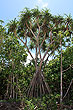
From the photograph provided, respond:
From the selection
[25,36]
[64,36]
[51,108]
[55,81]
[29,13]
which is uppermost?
[29,13]

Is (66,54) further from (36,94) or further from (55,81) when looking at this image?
(36,94)

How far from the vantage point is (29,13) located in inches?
229

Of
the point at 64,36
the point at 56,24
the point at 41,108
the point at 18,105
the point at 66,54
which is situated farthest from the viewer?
the point at 56,24

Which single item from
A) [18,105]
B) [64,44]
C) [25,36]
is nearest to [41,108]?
[18,105]

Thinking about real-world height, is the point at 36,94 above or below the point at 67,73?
below

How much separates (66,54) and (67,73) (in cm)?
84

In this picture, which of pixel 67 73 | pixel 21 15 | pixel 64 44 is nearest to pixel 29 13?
pixel 21 15

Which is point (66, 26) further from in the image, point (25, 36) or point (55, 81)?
point (55, 81)

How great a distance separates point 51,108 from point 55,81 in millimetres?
1866

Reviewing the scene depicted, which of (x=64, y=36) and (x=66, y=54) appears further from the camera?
(x=66, y=54)

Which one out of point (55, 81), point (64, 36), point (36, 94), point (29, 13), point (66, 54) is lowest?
point (36, 94)

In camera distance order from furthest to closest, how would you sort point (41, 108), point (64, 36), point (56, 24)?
point (56, 24), point (64, 36), point (41, 108)

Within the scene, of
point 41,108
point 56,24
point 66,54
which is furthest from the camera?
point 56,24

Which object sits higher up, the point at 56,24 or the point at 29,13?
the point at 29,13
